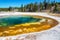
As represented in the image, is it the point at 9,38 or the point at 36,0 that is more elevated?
the point at 36,0

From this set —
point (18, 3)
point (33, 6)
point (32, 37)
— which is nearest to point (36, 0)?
point (33, 6)

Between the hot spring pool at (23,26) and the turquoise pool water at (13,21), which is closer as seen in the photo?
the hot spring pool at (23,26)

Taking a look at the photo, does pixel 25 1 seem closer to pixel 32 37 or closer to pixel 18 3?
pixel 18 3

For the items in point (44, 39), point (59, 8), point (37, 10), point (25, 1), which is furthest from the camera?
point (25, 1)

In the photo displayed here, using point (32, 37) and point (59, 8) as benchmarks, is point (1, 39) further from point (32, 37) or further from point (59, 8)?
point (59, 8)

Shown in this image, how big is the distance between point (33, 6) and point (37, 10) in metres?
0.64

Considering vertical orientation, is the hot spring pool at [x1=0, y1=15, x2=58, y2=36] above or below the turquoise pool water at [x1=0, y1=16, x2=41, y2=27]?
above

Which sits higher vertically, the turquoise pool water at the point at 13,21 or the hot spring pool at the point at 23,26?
the hot spring pool at the point at 23,26

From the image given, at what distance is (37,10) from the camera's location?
12945mm

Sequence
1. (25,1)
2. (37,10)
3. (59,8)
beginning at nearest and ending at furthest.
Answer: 1. (59,8)
2. (37,10)
3. (25,1)

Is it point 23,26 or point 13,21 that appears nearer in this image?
point 23,26

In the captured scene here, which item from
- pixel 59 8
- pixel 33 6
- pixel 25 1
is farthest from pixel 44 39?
pixel 25 1

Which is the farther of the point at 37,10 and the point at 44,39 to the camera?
the point at 37,10

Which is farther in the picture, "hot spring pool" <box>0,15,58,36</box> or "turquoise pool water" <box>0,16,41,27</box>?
"turquoise pool water" <box>0,16,41,27</box>
